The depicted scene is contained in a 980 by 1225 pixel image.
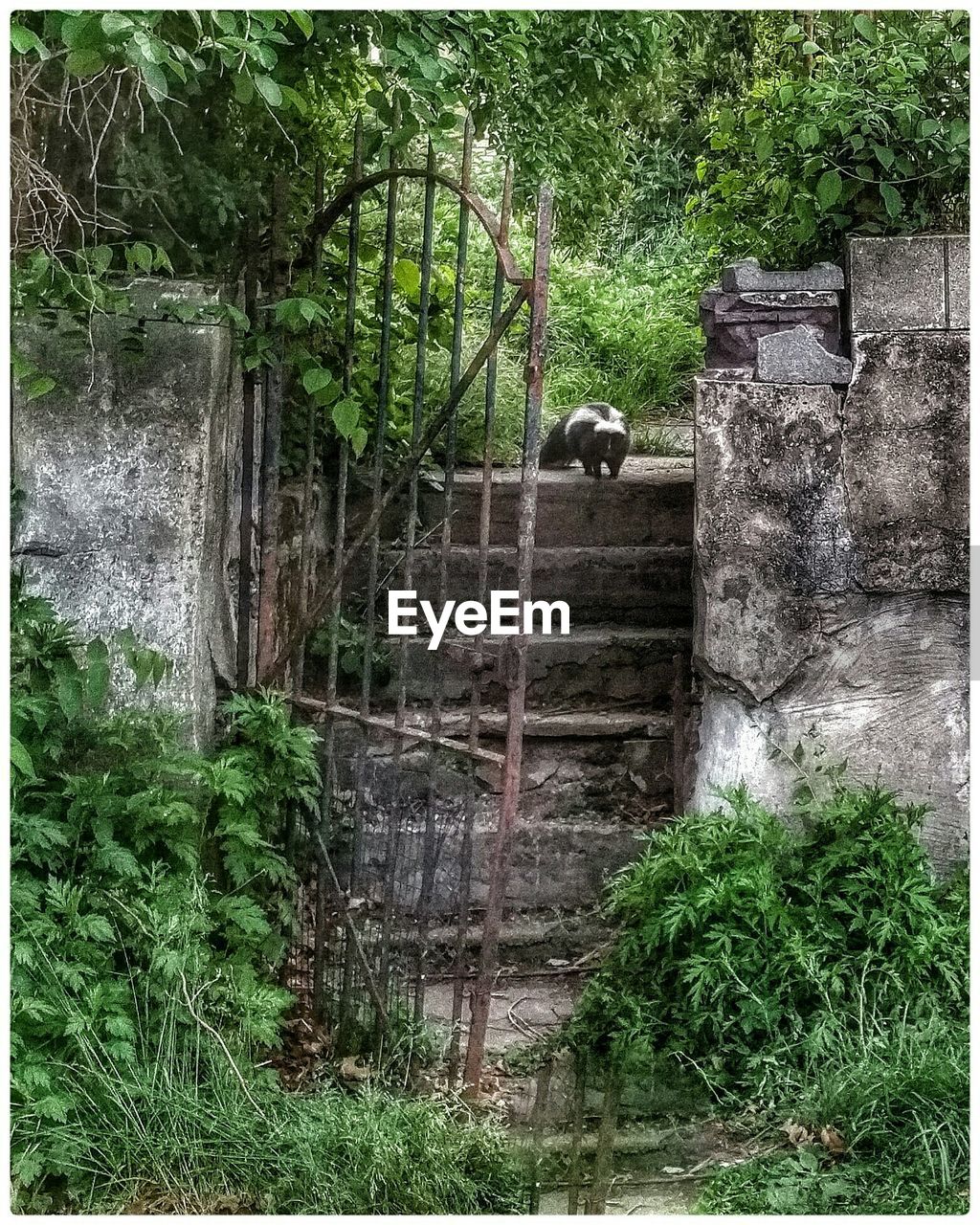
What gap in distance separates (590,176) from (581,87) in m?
0.52

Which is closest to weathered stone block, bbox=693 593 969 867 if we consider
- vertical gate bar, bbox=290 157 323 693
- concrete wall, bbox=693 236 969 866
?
concrete wall, bbox=693 236 969 866

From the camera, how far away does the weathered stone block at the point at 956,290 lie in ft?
13.0

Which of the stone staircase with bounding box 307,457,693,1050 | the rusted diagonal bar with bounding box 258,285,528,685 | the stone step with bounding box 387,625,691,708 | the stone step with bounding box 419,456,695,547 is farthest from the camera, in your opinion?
the stone step with bounding box 419,456,695,547

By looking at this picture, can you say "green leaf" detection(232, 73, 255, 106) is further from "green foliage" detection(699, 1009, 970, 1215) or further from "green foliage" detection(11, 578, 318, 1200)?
"green foliage" detection(699, 1009, 970, 1215)

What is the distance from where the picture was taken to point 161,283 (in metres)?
3.61

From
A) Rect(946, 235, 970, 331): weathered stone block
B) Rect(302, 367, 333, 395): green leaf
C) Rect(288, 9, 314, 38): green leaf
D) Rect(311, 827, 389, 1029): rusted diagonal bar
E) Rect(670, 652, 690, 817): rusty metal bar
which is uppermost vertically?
Rect(288, 9, 314, 38): green leaf

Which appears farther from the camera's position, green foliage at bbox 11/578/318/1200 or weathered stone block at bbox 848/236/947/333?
weathered stone block at bbox 848/236/947/333

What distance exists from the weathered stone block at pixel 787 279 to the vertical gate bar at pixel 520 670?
0.94 m

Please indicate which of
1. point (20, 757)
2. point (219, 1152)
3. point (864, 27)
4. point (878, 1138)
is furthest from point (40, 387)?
point (878, 1138)

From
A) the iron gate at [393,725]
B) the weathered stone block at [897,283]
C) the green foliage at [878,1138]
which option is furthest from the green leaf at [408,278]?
the green foliage at [878,1138]

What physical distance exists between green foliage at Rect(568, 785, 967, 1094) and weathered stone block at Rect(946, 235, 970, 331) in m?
1.58

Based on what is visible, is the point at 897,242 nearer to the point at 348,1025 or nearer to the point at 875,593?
the point at 875,593

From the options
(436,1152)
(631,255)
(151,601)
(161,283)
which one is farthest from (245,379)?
(631,255)

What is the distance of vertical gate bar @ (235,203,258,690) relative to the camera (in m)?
3.91
